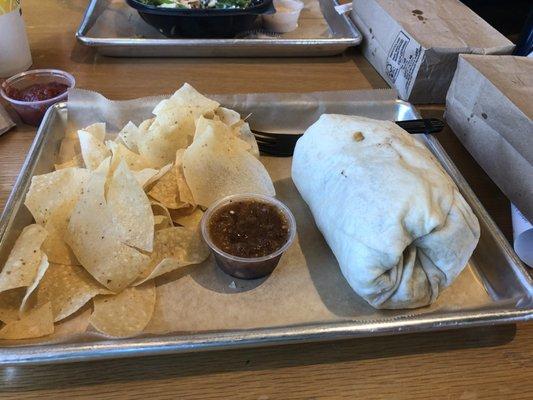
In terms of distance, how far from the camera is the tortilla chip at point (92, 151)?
1.25 m

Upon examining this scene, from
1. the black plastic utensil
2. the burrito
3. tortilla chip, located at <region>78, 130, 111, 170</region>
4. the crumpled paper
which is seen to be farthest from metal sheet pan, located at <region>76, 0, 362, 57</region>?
the burrito

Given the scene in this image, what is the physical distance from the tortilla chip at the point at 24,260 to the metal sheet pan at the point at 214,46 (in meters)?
1.11

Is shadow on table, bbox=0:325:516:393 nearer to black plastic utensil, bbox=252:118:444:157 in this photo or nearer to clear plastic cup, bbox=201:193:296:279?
clear plastic cup, bbox=201:193:296:279

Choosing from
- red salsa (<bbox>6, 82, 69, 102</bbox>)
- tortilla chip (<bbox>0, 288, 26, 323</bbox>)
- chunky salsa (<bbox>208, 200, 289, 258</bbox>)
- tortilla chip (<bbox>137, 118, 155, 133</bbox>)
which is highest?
tortilla chip (<bbox>137, 118, 155, 133</bbox>)

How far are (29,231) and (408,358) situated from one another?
92 centimetres

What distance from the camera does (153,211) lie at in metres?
1.19

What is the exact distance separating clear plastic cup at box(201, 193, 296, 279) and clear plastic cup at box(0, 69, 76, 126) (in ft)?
2.63

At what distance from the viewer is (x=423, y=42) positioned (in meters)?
1.64

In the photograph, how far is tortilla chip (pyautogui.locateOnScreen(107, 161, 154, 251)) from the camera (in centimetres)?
106

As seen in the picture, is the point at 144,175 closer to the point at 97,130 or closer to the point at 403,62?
the point at 97,130

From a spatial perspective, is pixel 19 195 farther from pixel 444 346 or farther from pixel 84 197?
pixel 444 346

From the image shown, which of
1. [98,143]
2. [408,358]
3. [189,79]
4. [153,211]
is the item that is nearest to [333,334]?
[408,358]

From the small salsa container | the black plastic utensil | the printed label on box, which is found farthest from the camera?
the small salsa container

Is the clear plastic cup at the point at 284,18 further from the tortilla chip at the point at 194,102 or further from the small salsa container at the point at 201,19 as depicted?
the tortilla chip at the point at 194,102
